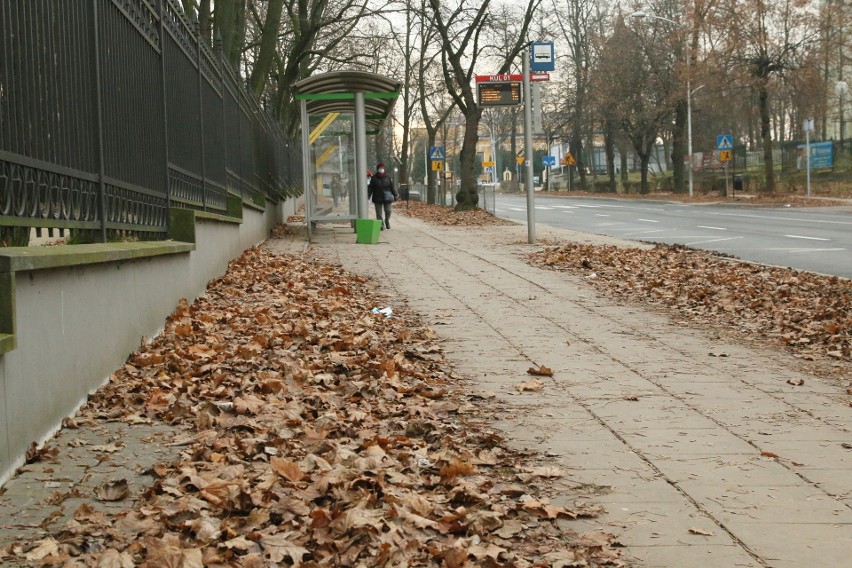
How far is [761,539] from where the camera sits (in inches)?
158

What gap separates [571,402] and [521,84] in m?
17.1

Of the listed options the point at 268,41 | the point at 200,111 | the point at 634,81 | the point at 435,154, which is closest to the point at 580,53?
the point at 634,81

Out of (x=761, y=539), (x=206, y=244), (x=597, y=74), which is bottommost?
(x=761, y=539)

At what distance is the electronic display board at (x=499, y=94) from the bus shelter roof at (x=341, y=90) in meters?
1.77

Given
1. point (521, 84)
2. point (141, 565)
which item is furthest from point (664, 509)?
point (521, 84)

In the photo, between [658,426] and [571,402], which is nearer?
[658,426]

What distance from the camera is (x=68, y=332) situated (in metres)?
5.36

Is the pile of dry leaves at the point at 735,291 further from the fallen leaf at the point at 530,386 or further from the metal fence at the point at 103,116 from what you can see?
the metal fence at the point at 103,116

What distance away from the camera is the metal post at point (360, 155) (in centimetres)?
2273

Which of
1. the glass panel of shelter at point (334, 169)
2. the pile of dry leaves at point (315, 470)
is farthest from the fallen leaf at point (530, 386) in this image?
the glass panel of shelter at point (334, 169)

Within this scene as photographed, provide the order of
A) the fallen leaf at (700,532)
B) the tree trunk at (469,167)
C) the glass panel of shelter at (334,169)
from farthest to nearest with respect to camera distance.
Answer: the tree trunk at (469,167) → the glass panel of shelter at (334,169) → the fallen leaf at (700,532)

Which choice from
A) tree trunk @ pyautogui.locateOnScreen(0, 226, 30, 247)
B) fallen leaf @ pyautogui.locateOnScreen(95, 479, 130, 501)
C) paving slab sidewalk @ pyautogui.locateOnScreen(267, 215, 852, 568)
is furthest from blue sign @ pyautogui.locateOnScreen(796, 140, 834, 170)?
fallen leaf @ pyautogui.locateOnScreen(95, 479, 130, 501)

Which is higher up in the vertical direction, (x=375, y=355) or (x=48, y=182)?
(x=48, y=182)

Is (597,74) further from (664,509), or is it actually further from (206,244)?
(664,509)
